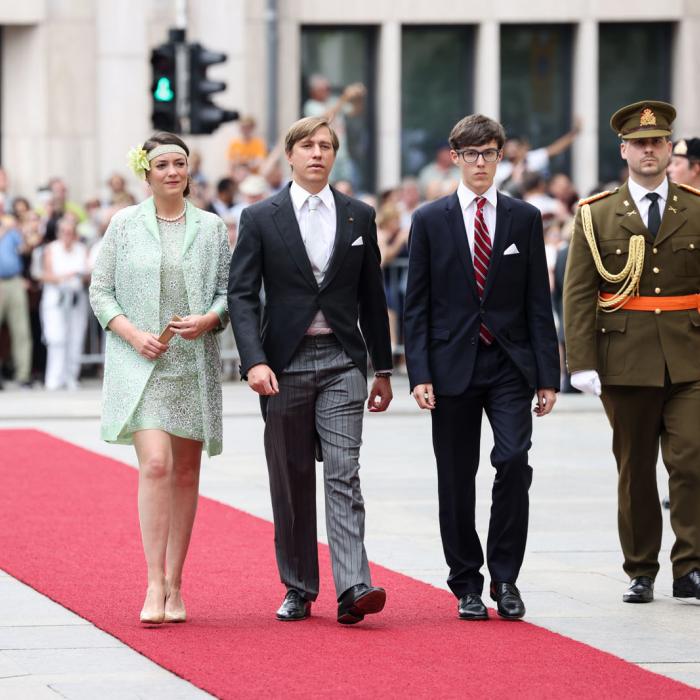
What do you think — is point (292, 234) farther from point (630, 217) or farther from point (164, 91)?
point (164, 91)

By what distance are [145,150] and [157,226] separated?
1.07 ft

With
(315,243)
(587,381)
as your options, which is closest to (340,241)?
(315,243)

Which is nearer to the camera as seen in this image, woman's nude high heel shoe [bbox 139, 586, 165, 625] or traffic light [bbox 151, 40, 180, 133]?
woman's nude high heel shoe [bbox 139, 586, 165, 625]

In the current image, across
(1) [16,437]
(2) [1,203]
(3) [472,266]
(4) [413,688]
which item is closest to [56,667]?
(4) [413,688]

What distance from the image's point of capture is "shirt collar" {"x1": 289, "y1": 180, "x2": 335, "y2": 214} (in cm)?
811

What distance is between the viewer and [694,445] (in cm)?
853

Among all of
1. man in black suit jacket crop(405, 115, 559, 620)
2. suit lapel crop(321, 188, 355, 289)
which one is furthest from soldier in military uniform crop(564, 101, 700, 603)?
suit lapel crop(321, 188, 355, 289)

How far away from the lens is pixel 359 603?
774cm

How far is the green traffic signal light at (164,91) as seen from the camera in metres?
18.6

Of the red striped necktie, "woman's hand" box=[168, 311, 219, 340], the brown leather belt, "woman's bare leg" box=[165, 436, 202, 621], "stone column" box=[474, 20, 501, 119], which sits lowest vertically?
"woman's bare leg" box=[165, 436, 202, 621]

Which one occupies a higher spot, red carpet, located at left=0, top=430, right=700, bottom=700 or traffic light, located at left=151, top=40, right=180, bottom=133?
traffic light, located at left=151, top=40, right=180, bottom=133

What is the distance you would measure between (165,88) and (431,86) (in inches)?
421

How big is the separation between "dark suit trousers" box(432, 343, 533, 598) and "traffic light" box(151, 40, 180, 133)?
10.9 m

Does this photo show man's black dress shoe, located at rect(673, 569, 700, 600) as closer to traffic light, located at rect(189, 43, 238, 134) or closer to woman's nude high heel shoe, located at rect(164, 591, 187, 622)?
woman's nude high heel shoe, located at rect(164, 591, 187, 622)
